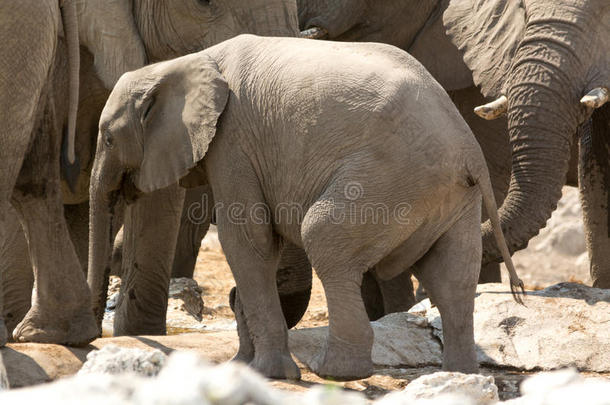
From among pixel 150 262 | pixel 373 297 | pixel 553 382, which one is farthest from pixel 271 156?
pixel 373 297

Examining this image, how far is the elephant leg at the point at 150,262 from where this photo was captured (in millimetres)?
6301

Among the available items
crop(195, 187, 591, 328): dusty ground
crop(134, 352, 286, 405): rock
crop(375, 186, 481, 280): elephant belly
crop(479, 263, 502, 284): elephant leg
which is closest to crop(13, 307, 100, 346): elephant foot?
crop(375, 186, 481, 280): elephant belly

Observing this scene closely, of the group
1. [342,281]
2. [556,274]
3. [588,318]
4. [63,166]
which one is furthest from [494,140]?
[556,274]

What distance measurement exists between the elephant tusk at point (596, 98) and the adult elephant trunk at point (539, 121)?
0.09 m

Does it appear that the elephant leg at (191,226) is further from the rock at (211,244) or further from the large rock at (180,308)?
the rock at (211,244)

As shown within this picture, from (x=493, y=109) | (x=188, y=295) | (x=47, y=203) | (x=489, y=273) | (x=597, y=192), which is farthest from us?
(x=489, y=273)

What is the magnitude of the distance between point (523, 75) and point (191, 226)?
97.9 inches

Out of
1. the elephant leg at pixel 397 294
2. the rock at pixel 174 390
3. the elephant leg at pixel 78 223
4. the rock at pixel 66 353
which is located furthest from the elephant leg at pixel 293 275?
the rock at pixel 174 390

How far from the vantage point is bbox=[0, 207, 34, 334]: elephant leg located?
595 centimetres

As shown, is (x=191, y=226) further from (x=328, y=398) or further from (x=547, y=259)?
(x=328, y=398)

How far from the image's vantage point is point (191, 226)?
7945 mm

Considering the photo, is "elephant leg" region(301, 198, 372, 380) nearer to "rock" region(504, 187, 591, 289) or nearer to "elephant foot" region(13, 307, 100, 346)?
"elephant foot" region(13, 307, 100, 346)

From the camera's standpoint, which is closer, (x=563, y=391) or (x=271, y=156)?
(x=563, y=391)

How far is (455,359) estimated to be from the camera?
483 centimetres
